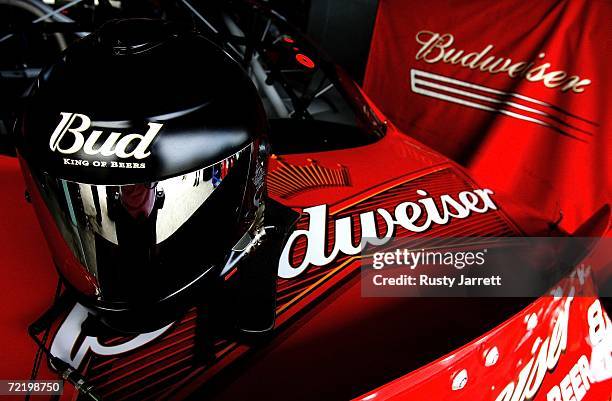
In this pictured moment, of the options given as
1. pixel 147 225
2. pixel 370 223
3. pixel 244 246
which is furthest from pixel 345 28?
pixel 147 225

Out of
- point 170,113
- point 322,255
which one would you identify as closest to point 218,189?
point 170,113

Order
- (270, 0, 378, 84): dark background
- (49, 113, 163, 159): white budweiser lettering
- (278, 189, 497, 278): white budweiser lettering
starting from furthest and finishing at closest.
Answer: (270, 0, 378, 84): dark background
(278, 189, 497, 278): white budweiser lettering
(49, 113, 163, 159): white budweiser lettering

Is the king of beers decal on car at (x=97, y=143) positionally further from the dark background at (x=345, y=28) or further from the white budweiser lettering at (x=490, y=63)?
the dark background at (x=345, y=28)

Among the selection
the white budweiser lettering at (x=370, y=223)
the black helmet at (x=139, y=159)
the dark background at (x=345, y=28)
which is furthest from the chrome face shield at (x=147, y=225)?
the dark background at (x=345, y=28)

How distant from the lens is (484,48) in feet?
7.77

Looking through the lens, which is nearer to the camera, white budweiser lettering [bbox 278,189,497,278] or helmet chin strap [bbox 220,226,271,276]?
helmet chin strap [bbox 220,226,271,276]

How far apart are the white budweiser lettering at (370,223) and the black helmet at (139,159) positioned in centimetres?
27

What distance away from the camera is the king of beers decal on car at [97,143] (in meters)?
0.56

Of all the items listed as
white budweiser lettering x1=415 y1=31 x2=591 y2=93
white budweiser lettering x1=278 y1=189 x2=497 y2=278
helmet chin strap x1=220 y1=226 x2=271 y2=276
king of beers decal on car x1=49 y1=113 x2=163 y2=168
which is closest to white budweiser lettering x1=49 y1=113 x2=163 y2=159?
king of beers decal on car x1=49 y1=113 x2=163 y2=168

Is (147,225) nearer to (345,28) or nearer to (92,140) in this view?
(92,140)

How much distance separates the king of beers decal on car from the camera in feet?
1.84

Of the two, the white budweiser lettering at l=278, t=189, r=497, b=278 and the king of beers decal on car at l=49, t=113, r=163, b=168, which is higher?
the king of beers decal on car at l=49, t=113, r=163, b=168

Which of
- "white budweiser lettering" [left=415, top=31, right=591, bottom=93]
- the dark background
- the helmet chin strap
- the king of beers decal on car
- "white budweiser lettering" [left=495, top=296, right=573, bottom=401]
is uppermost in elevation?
the king of beers decal on car

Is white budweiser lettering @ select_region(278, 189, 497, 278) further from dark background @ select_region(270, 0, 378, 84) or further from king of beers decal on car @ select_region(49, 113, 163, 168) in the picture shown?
dark background @ select_region(270, 0, 378, 84)
